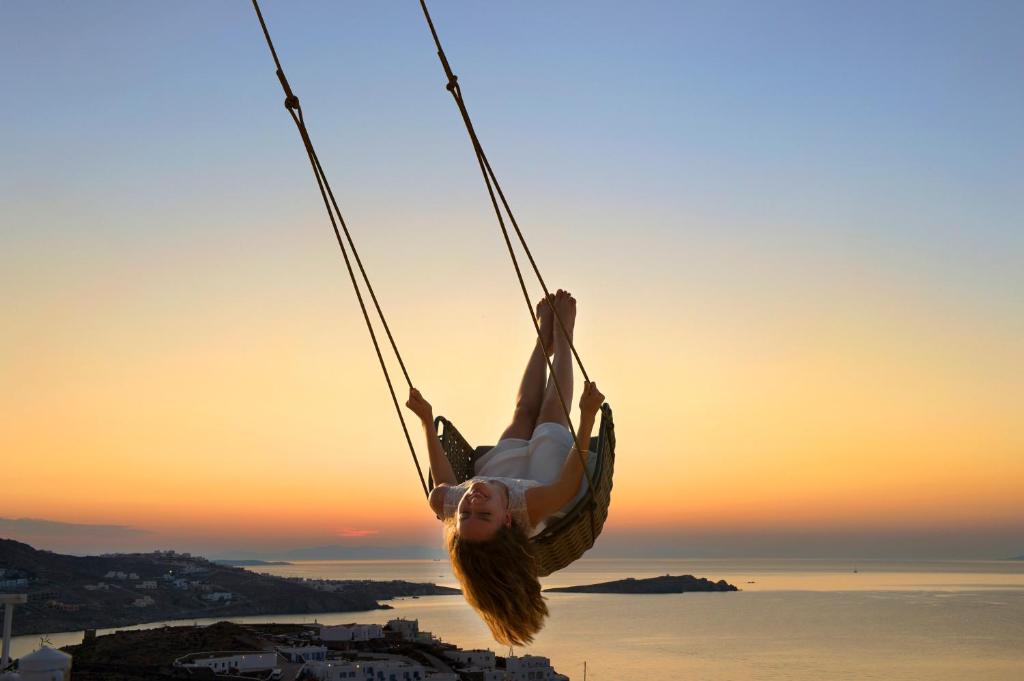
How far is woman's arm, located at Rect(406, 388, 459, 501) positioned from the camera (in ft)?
12.1

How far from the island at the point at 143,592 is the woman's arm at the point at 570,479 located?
234 feet

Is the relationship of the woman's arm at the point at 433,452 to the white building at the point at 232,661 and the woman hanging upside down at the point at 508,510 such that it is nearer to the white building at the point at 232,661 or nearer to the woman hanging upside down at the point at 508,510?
the woman hanging upside down at the point at 508,510

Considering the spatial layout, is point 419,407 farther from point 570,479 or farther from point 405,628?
point 405,628

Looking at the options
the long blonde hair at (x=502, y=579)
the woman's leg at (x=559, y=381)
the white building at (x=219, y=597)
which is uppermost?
the woman's leg at (x=559, y=381)

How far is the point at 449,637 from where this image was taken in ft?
238

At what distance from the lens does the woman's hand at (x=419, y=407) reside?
13.6 ft

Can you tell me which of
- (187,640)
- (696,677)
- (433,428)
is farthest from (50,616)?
(433,428)

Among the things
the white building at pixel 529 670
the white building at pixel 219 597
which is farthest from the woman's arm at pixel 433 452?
the white building at pixel 219 597

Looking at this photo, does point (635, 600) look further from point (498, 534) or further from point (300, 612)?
point (498, 534)

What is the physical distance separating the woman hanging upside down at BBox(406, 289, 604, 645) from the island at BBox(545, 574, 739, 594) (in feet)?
427

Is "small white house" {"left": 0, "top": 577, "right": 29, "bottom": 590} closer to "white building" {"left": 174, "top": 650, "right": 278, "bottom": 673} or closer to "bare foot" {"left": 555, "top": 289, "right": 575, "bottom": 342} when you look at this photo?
"white building" {"left": 174, "top": 650, "right": 278, "bottom": 673}

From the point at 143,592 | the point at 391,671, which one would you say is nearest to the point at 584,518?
the point at 391,671

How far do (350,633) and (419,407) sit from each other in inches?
2261

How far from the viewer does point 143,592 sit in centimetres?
8581
